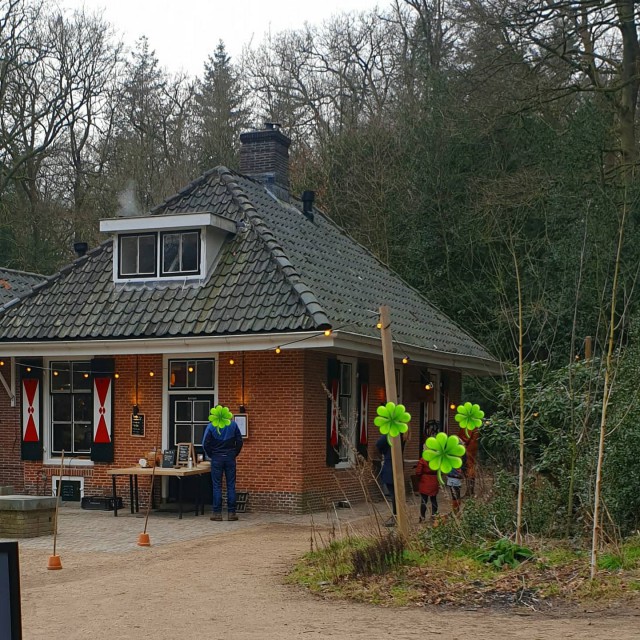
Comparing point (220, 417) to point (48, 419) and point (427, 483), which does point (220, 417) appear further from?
point (48, 419)

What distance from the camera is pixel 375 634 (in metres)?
7.66

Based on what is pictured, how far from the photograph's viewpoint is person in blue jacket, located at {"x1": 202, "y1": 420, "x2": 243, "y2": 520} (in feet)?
51.1

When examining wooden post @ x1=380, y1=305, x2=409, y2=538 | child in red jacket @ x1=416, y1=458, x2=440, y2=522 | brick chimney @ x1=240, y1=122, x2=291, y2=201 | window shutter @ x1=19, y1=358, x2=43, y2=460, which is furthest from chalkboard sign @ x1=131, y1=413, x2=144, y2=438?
wooden post @ x1=380, y1=305, x2=409, y2=538

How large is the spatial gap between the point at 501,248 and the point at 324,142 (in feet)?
23.6

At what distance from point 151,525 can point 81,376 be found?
14.5 ft

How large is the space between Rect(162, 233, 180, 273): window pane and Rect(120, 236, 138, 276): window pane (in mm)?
608

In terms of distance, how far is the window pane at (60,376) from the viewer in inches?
743

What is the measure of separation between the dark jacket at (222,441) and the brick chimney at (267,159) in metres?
7.98

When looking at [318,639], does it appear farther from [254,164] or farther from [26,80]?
[26,80]

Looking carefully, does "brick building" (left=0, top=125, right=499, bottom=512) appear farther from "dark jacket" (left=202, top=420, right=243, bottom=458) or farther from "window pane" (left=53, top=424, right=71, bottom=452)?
"dark jacket" (left=202, top=420, right=243, bottom=458)

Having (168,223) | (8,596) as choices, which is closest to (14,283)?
(168,223)

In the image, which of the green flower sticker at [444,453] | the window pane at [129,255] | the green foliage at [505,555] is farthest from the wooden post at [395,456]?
the window pane at [129,255]

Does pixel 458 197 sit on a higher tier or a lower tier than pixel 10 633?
higher

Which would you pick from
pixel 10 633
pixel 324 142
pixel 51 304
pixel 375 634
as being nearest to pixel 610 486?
pixel 375 634
